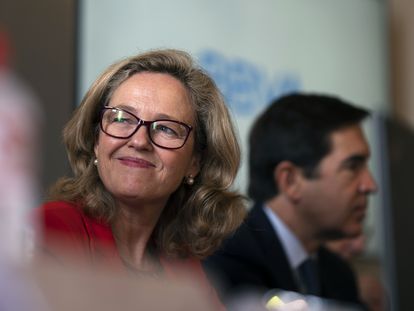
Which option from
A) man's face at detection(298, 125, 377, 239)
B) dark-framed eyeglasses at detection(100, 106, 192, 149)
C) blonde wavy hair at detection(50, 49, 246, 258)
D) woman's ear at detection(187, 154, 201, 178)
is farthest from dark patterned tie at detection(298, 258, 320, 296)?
dark-framed eyeglasses at detection(100, 106, 192, 149)

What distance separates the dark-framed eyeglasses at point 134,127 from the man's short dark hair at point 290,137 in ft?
2.49

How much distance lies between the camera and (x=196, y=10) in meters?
2.20

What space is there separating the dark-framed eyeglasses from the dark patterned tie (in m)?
0.74

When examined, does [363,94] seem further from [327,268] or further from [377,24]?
[327,268]

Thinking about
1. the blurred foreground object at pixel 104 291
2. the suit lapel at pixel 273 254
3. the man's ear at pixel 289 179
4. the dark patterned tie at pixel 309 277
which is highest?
the blurred foreground object at pixel 104 291

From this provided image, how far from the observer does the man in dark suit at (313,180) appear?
1850 mm

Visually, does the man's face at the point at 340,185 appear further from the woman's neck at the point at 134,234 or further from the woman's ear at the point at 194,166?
the woman's neck at the point at 134,234

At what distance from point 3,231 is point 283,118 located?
1670 mm

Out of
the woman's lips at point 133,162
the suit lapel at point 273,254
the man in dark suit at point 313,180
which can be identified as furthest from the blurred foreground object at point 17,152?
the man in dark suit at point 313,180

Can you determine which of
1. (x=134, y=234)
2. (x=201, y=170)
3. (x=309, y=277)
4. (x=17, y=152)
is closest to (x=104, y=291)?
(x=17, y=152)

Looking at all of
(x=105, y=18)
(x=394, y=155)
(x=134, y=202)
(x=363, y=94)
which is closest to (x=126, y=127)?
(x=134, y=202)

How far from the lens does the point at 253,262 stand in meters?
1.56

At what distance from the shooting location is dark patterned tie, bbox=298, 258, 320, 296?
1.79 m

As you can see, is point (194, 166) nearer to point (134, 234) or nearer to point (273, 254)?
point (134, 234)
